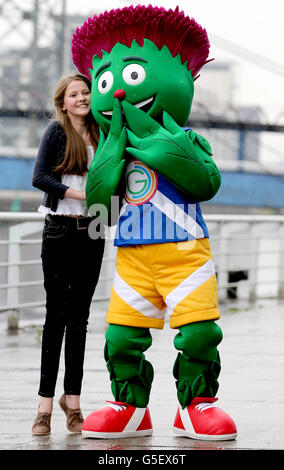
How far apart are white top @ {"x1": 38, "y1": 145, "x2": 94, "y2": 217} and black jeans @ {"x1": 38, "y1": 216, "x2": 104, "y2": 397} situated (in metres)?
0.04

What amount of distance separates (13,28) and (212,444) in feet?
156

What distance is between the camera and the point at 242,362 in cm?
609

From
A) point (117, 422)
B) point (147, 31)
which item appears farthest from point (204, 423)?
point (147, 31)

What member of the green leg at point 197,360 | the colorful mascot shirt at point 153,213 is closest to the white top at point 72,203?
the colorful mascot shirt at point 153,213

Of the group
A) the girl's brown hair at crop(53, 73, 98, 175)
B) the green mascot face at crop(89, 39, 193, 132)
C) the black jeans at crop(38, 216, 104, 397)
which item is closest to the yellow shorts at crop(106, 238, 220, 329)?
the black jeans at crop(38, 216, 104, 397)

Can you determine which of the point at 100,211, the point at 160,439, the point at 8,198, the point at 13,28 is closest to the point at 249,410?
the point at 160,439

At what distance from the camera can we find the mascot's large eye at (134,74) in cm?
394

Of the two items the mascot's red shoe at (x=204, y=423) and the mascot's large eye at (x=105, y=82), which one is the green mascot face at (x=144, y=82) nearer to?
the mascot's large eye at (x=105, y=82)

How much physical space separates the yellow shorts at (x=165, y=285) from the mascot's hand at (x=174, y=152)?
0.79ft

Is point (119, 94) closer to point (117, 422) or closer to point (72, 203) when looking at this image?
point (72, 203)

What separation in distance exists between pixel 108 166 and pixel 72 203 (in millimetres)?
283

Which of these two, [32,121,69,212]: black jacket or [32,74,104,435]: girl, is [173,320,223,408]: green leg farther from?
[32,121,69,212]: black jacket

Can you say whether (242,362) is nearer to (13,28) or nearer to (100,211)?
(100,211)

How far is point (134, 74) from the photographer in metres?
3.95
